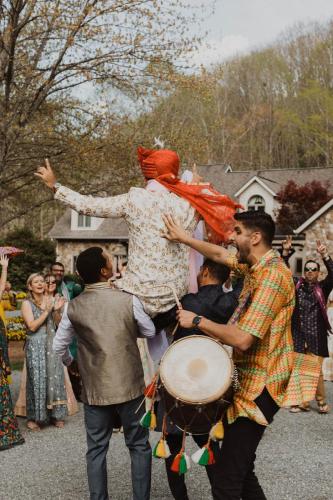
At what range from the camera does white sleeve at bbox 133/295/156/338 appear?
3979 millimetres

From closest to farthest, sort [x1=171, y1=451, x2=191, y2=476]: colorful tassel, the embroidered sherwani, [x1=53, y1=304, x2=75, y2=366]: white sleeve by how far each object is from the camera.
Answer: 1. [x1=171, y1=451, x2=191, y2=476]: colorful tassel
2. the embroidered sherwani
3. [x1=53, y1=304, x2=75, y2=366]: white sleeve

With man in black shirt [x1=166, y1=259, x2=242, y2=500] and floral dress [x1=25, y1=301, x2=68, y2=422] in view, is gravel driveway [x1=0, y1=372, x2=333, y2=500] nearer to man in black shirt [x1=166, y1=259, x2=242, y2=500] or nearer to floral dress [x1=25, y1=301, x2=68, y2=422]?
floral dress [x1=25, y1=301, x2=68, y2=422]

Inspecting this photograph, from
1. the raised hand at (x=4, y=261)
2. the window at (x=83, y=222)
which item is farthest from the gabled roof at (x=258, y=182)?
the raised hand at (x=4, y=261)

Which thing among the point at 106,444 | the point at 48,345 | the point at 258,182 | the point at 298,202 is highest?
the point at 258,182

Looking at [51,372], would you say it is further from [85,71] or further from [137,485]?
[85,71]

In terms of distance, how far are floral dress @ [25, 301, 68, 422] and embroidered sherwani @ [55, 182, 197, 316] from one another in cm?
372

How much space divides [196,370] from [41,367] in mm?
4326

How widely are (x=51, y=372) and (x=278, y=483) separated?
311cm

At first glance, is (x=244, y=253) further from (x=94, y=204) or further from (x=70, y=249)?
(x=70, y=249)

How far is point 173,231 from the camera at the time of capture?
3854 millimetres

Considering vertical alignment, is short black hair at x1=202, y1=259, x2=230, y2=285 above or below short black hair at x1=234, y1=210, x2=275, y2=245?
below

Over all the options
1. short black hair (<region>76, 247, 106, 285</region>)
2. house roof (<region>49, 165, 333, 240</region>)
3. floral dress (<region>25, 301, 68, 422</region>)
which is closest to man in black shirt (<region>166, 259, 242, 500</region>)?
short black hair (<region>76, 247, 106, 285</region>)

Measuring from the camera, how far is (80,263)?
13.9 feet

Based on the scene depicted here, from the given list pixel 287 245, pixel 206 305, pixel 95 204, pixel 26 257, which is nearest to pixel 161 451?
pixel 206 305
